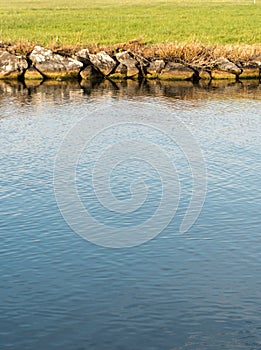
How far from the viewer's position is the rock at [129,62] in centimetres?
6238

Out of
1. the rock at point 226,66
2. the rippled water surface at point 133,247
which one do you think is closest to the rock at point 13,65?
the rock at point 226,66

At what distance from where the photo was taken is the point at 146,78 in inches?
2468

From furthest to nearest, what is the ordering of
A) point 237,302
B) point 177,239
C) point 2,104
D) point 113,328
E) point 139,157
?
1. point 2,104
2. point 139,157
3. point 177,239
4. point 237,302
5. point 113,328

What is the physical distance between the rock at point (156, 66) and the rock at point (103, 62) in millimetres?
2854

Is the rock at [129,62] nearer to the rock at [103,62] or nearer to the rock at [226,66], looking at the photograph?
the rock at [103,62]

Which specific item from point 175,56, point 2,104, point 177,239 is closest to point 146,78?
point 175,56

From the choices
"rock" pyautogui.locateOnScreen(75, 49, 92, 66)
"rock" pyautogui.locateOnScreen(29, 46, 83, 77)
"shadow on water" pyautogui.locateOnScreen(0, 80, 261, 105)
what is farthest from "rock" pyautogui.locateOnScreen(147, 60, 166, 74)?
"rock" pyautogui.locateOnScreen(29, 46, 83, 77)

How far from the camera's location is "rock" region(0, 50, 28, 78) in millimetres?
61969

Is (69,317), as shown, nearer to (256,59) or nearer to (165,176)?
(165,176)

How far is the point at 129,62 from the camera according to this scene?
62562mm

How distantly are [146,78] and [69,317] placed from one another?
44374mm

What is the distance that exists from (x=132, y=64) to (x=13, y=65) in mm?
→ 9521

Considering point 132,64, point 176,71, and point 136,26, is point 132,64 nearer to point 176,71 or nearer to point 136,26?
point 176,71

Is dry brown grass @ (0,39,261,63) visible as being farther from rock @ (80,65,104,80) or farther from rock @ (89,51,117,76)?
rock @ (80,65,104,80)
